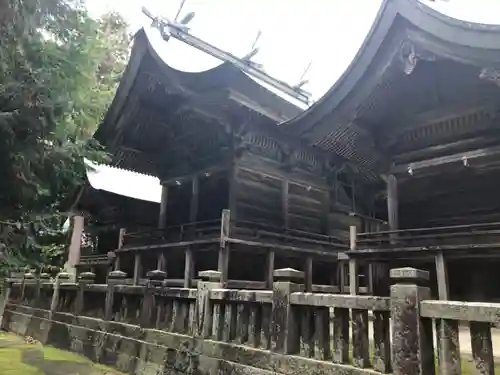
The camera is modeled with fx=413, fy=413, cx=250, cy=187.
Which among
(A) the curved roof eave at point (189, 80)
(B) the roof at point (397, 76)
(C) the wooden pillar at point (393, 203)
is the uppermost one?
(A) the curved roof eave at point (189, 80)

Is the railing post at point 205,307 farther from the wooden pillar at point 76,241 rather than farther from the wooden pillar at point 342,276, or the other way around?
the wooden pillar at point 76,241

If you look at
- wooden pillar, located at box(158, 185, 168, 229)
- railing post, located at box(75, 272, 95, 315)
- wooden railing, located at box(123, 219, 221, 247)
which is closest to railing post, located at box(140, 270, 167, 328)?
railing post, located at box(75, 272, 95, 315)

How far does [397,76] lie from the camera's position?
792 cm

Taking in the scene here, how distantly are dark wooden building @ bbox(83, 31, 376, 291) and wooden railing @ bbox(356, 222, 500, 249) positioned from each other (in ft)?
7.29

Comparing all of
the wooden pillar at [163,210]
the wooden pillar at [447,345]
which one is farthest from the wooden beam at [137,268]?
the wooden pillar at [447,345]

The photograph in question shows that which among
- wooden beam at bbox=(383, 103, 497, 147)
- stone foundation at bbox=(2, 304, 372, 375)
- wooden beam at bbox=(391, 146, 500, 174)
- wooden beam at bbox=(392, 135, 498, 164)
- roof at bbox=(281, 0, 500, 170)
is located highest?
roof at bbox=(281, 0, 500, 170)

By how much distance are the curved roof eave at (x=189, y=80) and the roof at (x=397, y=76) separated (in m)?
1.67

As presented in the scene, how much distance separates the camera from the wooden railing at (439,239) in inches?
273

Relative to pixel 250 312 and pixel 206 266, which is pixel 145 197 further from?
pixel 250 312

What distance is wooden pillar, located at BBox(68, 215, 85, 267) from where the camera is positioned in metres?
13.5

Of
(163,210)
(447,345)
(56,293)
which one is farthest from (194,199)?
(447,345)

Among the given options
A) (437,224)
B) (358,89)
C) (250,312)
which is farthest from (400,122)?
(250,312)

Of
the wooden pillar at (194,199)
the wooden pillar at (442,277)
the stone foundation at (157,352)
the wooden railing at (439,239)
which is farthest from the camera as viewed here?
the wooden pillar at (194,199)

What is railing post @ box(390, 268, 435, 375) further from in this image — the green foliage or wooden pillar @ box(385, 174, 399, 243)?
the green foliage
